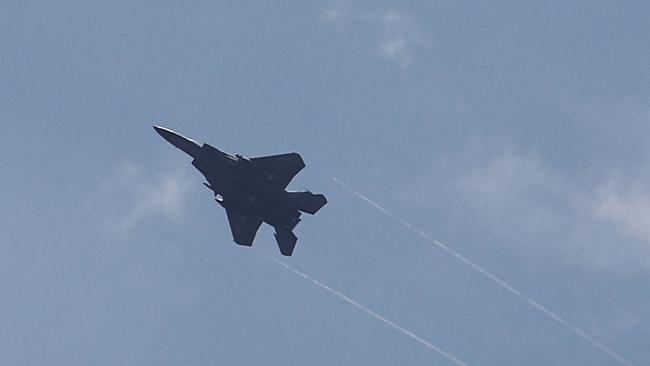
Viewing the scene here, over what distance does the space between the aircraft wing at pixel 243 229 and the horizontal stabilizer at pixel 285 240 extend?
306 centimetres

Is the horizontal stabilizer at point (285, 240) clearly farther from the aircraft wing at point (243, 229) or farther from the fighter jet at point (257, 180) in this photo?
the aircraft wing at point (243, 229)

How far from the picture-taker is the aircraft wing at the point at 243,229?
122812 millimetres

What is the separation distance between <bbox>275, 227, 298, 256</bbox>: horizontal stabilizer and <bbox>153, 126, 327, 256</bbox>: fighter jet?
1051mm

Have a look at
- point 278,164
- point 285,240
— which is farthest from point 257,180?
point 285,240

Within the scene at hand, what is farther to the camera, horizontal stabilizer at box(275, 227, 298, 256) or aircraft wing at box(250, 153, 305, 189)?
horizontal stabilizer at box(275, 227, 298, 256)

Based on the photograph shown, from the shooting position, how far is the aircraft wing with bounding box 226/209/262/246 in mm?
122812

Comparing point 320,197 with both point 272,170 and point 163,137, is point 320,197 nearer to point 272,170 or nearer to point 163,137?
point 272,170

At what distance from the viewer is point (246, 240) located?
12381 cm

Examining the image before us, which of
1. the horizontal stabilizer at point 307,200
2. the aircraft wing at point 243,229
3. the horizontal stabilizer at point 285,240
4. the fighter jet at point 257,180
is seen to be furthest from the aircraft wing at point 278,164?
the aircraft wing at point 243,229

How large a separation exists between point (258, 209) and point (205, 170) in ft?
18.7

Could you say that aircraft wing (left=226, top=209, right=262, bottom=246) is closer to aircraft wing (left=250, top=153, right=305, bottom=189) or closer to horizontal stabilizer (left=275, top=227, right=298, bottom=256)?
horizontal stabilizer (left=275, top=227, right=298, bottom=256)

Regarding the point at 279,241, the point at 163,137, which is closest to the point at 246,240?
the point at 279,241

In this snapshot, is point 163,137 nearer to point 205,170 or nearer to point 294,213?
point 205,170

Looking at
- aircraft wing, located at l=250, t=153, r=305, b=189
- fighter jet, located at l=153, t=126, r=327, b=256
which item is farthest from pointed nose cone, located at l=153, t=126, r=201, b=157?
aircraft wing, located at l=250, t=153, r=305, b=189
